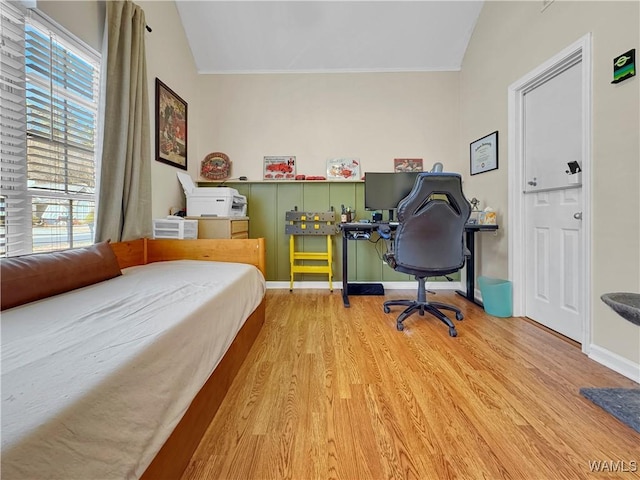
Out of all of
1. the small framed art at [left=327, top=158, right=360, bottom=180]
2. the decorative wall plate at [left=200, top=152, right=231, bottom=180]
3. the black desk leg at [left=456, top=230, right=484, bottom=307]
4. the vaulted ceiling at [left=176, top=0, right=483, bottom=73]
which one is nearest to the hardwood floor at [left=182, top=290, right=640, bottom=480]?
the black desk leg at [left=456, top=230, right=484, bottom=307]

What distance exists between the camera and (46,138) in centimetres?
153

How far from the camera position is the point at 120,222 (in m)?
1.86

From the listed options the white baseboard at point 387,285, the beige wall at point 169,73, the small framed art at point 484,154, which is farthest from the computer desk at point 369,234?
the beige wall at point 169,73

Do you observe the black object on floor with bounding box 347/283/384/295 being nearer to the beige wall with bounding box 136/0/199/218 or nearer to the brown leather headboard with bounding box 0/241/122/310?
the beige wall with bounding box 136/0/199/218

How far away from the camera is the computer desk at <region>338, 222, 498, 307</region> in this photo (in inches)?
97.0

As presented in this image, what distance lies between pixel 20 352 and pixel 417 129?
365 centimetres

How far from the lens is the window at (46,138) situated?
138 cm

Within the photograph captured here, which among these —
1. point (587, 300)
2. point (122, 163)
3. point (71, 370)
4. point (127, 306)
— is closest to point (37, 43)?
point (122, 163)

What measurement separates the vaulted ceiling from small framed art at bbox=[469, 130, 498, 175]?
45.1 inches

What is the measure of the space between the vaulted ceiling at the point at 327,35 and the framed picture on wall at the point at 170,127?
2.82 feet

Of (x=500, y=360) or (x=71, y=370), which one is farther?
(x=500, y=360)

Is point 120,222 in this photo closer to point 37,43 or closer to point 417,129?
point 37,43

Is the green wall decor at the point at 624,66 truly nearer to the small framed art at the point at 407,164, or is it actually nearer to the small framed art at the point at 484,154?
the small framed art at the point at 484,154

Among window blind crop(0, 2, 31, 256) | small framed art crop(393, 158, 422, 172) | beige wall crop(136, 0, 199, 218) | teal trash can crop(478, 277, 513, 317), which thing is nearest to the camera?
window blind crop(0, 2, 31, 256)
